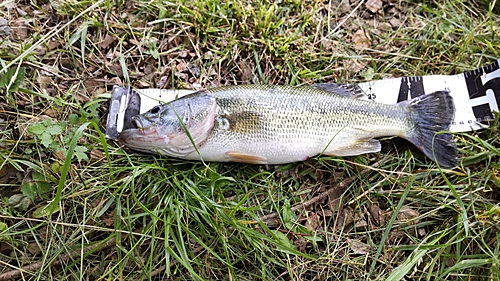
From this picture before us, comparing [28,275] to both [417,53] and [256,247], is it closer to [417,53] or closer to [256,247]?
[256,247]

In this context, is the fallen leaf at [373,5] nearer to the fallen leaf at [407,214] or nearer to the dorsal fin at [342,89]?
the dorsal fin at [342,89]

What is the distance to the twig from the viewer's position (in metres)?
2.85

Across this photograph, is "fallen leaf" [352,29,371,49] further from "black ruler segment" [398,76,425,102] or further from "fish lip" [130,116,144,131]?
"fish lip" [130,116,144,131]

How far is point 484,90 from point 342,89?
138 centimetres

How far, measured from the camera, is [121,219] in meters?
2.96

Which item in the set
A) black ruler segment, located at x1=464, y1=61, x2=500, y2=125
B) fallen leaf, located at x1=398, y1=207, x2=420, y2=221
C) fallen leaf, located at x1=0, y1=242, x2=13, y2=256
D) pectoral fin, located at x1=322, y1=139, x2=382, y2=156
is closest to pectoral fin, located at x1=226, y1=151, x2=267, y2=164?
pectoral fin, located at x1=322, y1=139, x2=382, y2=156

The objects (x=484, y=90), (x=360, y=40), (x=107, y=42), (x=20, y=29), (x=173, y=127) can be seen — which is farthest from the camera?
(x=360, y=40)

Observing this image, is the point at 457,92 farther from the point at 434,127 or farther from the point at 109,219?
the point at 109,219

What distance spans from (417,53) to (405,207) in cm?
155

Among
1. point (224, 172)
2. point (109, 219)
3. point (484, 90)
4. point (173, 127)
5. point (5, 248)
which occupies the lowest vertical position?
point (5, 248)

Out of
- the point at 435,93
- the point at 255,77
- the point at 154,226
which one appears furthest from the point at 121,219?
the point at 435,93

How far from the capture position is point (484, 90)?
366 centimetres

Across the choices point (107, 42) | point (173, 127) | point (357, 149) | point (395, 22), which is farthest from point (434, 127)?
point (107, 42)

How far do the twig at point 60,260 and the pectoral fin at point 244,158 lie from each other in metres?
1.10
